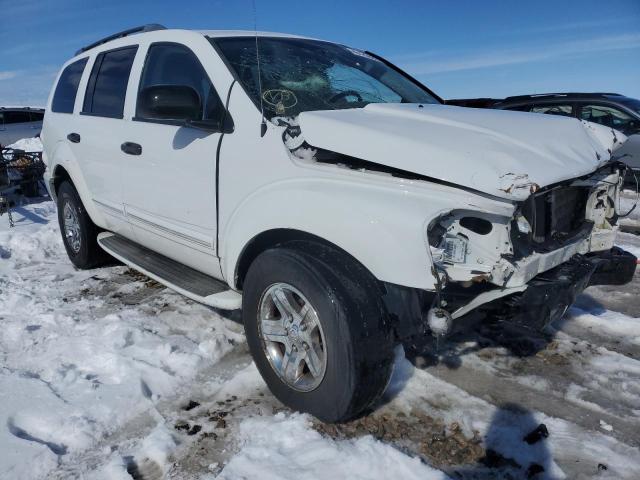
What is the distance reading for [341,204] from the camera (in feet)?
7.32

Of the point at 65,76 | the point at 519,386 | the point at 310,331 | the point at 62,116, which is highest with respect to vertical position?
the point at 65,76

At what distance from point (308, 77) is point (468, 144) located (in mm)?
1340

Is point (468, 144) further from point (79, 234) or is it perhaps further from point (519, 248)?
point (79, 234)

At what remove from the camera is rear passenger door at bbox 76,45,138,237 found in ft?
12.5

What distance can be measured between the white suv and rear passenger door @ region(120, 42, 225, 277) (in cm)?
1

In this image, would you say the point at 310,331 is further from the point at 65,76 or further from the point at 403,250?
the point at 65,76

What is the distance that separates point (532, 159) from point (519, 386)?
137cm

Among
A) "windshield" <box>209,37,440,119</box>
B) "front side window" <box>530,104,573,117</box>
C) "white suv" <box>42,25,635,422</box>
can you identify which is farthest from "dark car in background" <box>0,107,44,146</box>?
"windshield" <box>209,37,440,119</box>

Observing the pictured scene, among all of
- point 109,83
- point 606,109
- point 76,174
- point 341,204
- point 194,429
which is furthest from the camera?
point 606,109

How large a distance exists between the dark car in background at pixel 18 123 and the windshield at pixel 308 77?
16.4m

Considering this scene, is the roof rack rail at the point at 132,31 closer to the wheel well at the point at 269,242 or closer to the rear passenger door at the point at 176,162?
the rear passenger door at the point at 176,162

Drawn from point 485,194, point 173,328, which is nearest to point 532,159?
point 485,194

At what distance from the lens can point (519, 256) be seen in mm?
2246

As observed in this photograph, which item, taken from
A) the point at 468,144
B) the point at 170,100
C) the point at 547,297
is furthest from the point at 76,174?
the point at 547,297
